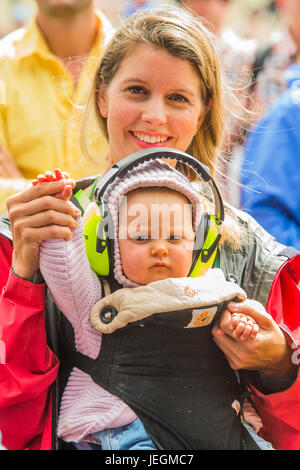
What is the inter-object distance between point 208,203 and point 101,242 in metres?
0.52

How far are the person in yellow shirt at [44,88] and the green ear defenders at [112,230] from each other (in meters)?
0.99

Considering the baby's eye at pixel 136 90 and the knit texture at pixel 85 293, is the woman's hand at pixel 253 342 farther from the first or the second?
the baby's eye at pixel 136 90

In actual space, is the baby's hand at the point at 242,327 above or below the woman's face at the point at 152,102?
below

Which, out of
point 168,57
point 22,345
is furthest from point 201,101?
point 22,345

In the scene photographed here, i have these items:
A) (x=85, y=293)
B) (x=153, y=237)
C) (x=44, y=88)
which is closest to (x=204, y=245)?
(x=153, y=237)

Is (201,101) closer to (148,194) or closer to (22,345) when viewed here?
(148,194)

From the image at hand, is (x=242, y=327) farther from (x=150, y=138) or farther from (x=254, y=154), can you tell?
(x=254, y=154)

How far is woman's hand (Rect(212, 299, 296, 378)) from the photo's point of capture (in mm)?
1892

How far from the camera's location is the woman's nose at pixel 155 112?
213cm

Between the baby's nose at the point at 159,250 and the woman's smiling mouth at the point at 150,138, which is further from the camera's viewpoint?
the woman's smiling mouth at the point at 150,138

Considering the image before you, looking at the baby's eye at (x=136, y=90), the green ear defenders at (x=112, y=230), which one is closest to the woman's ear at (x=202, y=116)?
the baby's eye at (x=136, y=90)

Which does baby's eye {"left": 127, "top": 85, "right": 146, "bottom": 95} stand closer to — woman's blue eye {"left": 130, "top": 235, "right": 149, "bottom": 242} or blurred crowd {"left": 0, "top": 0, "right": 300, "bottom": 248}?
blurred crowd {"left": 0, "top": 0, "right": 300, "bottom": 248}

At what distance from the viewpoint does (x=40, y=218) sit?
1772mm

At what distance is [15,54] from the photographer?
347 cm
